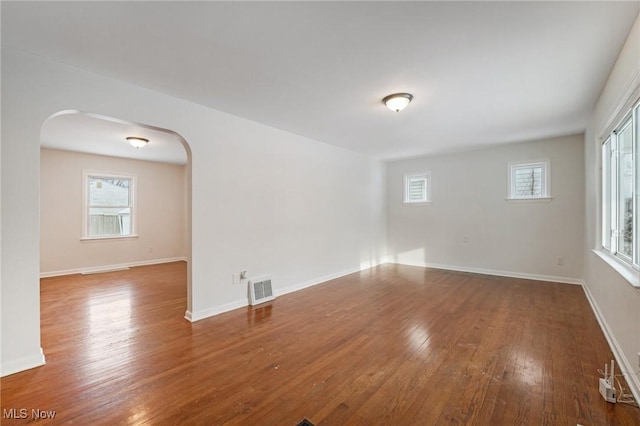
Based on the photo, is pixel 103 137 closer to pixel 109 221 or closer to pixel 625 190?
pixel 109 221

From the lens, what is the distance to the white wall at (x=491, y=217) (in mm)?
4914

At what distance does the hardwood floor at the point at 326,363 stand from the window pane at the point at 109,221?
8.36ft

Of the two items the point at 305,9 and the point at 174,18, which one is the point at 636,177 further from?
the point at 174,18

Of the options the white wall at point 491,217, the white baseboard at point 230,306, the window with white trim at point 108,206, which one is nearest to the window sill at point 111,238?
the window with white trim at point 108,206

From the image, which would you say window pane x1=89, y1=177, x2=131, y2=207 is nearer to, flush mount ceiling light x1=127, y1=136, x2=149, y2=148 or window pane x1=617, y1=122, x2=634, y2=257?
flush mount ceiling light x1=127, y1=136, x2=149, y2=148

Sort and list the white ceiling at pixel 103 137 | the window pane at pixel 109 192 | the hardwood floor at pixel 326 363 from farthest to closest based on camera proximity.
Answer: the window pane at pixel 109 192
the white ceiling at pixel 103 137
the hardwood floor at pixel 326 363

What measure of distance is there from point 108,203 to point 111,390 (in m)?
5.77

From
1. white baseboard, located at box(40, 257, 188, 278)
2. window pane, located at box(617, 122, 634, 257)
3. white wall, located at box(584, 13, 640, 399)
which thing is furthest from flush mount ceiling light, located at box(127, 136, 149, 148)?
window pane, located at box(617, 122, 634, 257)

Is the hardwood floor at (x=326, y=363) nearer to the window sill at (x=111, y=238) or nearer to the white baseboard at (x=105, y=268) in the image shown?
the white baseboard at (x=105, y=268)

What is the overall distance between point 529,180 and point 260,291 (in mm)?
5292

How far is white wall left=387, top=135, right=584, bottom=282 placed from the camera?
16.1 feet

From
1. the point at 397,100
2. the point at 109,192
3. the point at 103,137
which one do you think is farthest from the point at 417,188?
the point at 109,192

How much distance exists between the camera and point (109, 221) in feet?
21.3

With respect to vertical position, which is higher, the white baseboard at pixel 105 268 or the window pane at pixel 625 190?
the window pane at pixel 625 190
